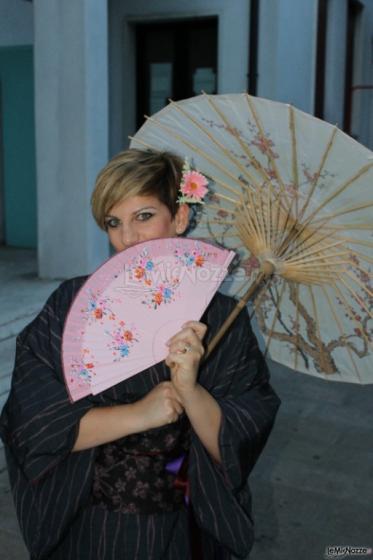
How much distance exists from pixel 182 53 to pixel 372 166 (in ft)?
26.5

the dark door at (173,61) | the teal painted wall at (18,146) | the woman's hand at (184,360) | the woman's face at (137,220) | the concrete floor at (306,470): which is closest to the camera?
the woman's hand at (184,360)

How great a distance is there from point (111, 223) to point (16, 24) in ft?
22.8

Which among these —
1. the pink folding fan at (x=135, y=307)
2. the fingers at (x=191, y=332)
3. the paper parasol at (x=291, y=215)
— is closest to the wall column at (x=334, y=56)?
the paper parasol at (x=291, y=215)

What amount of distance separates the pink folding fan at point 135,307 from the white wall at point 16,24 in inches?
275

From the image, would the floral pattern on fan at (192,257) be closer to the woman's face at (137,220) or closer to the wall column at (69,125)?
the woman's face at (137,220)

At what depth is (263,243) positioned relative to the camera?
2.07 metres

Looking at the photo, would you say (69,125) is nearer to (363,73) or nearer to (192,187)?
(192,187)

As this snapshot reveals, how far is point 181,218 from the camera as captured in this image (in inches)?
73.4

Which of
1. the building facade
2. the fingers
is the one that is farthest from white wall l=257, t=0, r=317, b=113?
the fingers

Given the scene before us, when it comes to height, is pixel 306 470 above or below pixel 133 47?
below

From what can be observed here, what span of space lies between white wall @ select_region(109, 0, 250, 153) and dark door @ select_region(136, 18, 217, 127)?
0.61ft

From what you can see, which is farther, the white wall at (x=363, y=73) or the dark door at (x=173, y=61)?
the white wall at (x=363, y=73)

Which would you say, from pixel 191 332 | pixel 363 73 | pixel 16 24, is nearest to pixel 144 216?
pixel 191 332

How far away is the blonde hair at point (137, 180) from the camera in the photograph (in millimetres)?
1718
